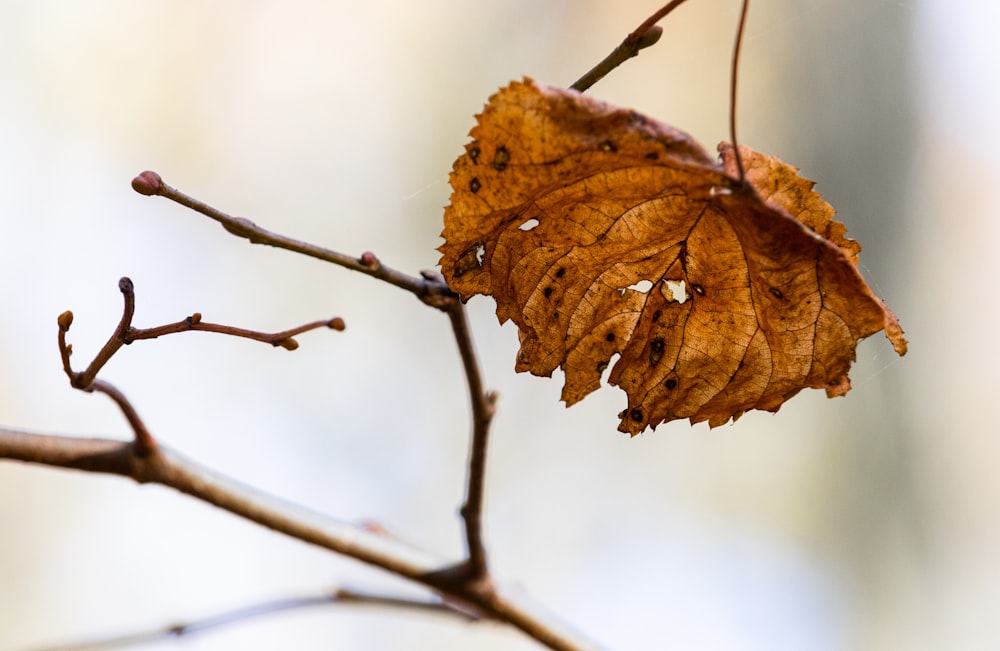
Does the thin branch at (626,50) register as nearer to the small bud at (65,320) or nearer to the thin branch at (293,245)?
the thin branch at (293,245)

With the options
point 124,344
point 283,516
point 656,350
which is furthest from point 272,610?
point 656,350

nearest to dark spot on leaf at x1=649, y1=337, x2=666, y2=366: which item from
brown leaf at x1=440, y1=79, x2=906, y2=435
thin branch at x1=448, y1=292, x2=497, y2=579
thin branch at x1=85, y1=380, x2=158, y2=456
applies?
brown leaf at x1=440, y1=79, x2=906, y2=435

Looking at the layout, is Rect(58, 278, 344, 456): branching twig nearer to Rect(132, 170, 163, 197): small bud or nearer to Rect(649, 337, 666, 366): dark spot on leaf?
Rect(132, 170, 163, 197): small bud

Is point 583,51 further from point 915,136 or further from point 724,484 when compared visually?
point 724,484

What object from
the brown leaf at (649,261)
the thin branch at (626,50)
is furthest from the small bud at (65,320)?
the thin branch at (626,50)

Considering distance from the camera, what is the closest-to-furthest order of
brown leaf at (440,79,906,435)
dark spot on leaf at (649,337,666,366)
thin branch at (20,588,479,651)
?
1. brown leaf at (440,79,906,435)
2. dark spot on leaf at (649,337,666,366)
3. thin branch at (20,588,479,651)

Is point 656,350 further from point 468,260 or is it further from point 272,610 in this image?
point 272,610

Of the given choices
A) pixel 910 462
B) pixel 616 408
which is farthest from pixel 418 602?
pixel 910 462

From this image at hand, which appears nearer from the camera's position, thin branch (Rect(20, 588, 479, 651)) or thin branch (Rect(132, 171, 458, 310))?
thin branch (Rect(132, 171, 458, 310))
